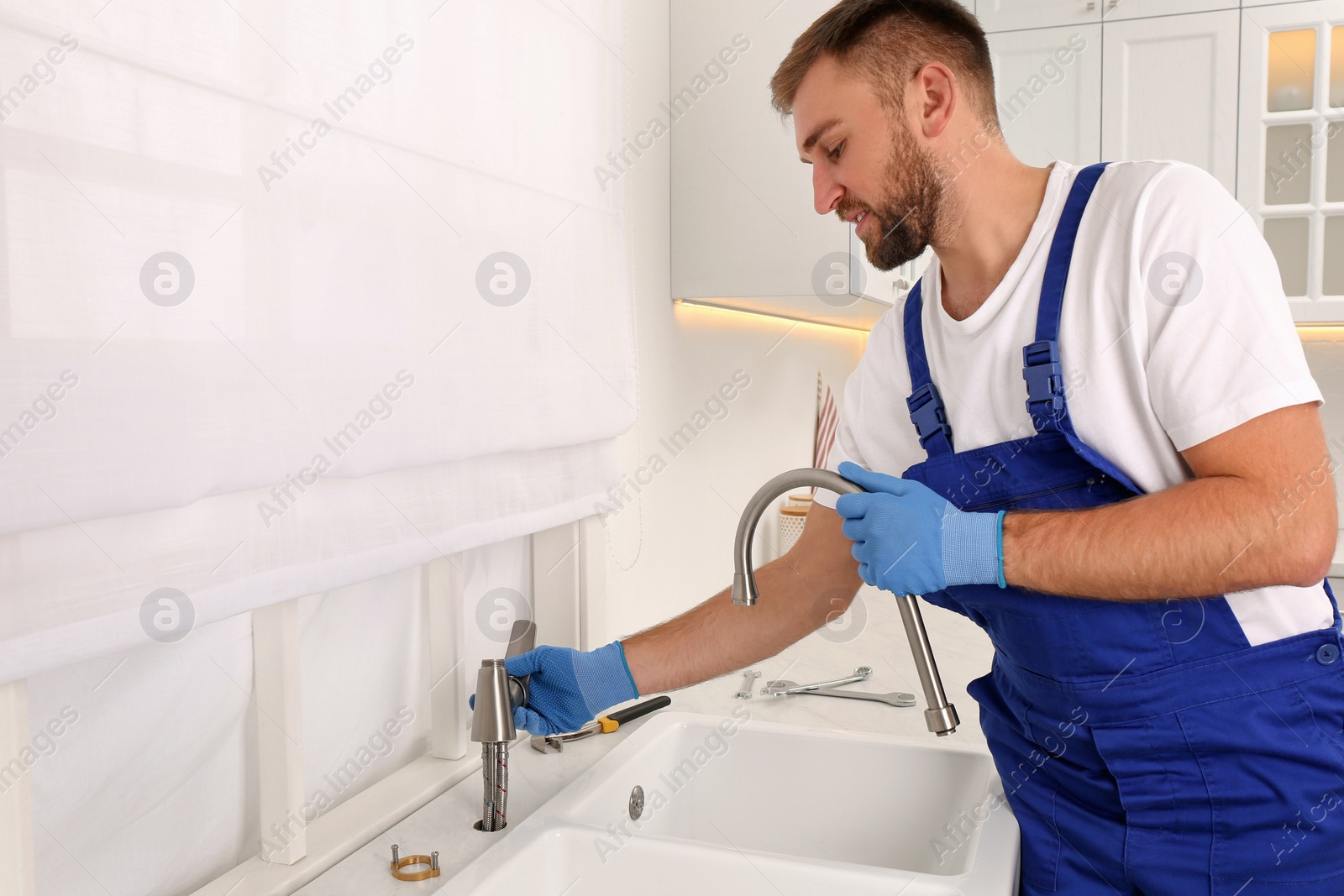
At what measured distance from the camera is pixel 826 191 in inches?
45.1

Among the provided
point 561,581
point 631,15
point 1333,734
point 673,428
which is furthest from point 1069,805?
point 631,15

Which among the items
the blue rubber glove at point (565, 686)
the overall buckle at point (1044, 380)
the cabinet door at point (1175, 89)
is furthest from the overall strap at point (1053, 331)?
the cabinet door at point (1175, 89)

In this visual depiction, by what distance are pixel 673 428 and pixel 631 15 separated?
2.43 ft

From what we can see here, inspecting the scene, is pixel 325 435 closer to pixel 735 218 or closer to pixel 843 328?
pixel 735 218

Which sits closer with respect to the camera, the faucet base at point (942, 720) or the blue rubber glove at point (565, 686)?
the faucet base at point (942, 720)

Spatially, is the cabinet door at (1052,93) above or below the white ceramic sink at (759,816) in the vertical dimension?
above

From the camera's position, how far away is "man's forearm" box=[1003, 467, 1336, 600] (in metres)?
0.85

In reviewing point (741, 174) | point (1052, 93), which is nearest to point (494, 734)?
point (741, 174)

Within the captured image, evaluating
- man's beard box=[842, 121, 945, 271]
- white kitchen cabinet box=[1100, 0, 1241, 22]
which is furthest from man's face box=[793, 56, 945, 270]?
white kitchen cabinet box=[1100, 0, 1241, 22]

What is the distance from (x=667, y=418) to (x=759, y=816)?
2.63ft

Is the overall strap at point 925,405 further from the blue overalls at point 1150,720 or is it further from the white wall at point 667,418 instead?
the white wall at point 667,418

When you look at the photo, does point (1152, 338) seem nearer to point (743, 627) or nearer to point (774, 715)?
point (743, 627)

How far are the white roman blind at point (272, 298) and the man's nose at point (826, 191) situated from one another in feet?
1.12

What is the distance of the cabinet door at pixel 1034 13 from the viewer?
2736 millimetres
